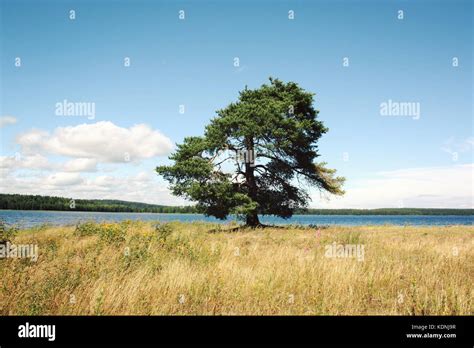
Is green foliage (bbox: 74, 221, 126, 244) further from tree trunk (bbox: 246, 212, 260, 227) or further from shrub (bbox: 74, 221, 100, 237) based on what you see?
tree trunk (bbox: 246, 212, 260, 227)

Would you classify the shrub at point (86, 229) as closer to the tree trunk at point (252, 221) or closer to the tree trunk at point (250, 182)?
the tree trunk at point (250, 182)

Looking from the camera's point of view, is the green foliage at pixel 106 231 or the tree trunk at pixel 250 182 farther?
the tree trunk at pixel 250 182

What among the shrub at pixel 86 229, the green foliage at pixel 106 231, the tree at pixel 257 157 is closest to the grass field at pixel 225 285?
the green foliage at pixel 106 231

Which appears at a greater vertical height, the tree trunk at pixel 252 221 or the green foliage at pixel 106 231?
the green foliage at pixel 106 231

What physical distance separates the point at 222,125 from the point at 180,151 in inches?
136

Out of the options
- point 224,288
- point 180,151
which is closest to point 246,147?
point 180,151
